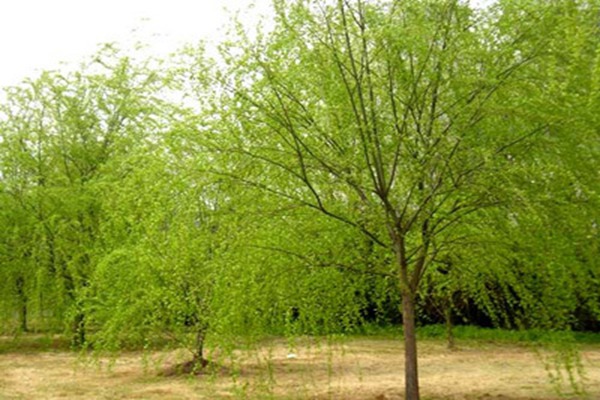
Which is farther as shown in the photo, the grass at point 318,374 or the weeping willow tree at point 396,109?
the grass at point 318,374

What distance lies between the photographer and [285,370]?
1229 cm

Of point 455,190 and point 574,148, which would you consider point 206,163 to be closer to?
point 455,190

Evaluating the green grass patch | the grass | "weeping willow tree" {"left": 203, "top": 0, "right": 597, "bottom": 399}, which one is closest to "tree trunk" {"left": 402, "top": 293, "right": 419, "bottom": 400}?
"weeping willow tree" {"left": 203, "top": 0, "right": 597, "bottom": 399}

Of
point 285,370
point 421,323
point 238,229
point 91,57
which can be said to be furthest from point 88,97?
point 238,229

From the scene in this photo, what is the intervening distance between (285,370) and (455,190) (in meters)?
6.64

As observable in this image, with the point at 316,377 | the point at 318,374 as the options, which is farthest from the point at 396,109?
the point at 318,374

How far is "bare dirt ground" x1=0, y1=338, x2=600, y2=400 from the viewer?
365 inches

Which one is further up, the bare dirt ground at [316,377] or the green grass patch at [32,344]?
the green grass patch at [32,344]

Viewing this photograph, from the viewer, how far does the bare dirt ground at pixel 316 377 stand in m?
9.26

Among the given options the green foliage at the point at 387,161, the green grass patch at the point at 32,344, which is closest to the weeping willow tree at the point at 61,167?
the green grass patch at the point at 32,344

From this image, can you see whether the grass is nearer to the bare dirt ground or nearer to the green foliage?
the bare dirt ground

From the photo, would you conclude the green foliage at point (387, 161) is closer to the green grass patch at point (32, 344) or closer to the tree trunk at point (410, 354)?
the tree trunk at point (410, 354)

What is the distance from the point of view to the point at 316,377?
36.9ft

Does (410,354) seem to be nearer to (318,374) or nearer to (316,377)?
(316,377)
